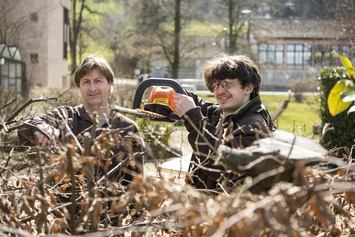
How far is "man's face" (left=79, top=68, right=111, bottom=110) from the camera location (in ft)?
10.4

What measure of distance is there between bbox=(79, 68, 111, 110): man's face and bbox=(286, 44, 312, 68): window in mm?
40642

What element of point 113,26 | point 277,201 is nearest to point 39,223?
point 277,201

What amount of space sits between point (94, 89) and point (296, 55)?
4149cm

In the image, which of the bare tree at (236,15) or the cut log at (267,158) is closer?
the cut log at (267,158)

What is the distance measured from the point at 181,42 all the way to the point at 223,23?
4.09 meters

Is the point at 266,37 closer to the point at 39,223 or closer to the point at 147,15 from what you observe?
the point at 147,15

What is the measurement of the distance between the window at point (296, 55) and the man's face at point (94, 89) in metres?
40.6

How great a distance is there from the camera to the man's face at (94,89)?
317 cm

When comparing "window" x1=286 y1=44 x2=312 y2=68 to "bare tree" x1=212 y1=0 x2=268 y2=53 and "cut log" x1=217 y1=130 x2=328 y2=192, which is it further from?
"cut log" x1=217 y1=130 x2=328 y2=192

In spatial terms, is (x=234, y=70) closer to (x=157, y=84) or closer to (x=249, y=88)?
(x=249, y=88)

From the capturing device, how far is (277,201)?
1.04 meters

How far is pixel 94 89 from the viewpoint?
3.15 metres

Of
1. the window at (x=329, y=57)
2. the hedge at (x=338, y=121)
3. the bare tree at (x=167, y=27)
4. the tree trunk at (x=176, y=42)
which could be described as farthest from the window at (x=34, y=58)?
the hedge at (x=338, y=121)

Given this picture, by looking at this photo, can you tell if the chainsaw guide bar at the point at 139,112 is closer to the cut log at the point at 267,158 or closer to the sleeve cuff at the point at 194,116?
the sleeve cuff at the point at 194,116
